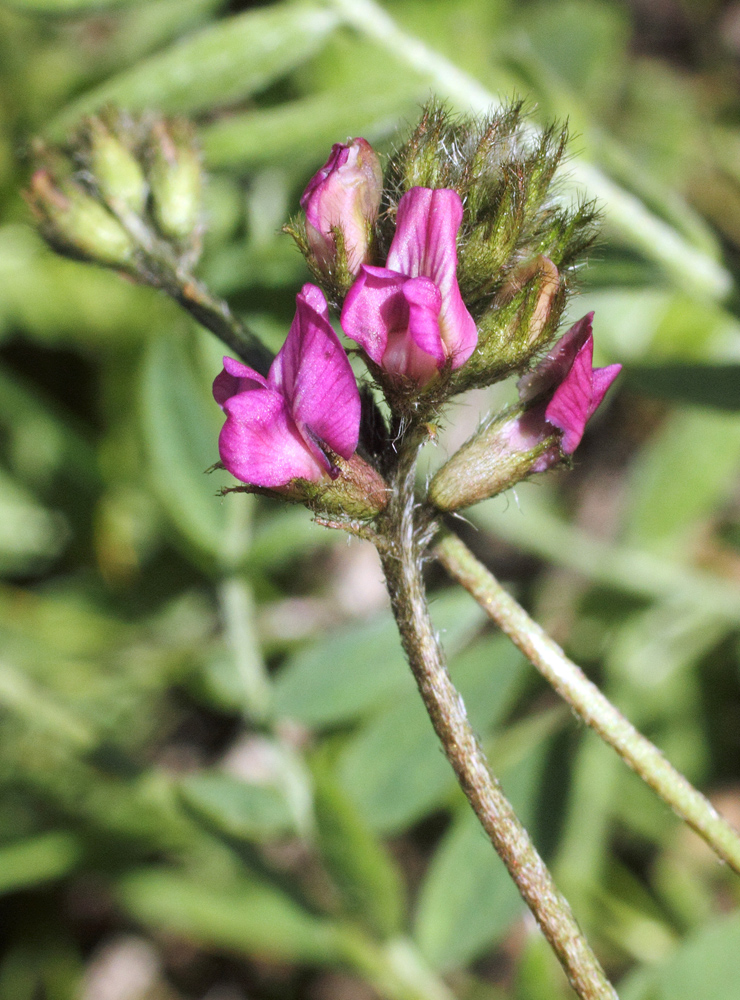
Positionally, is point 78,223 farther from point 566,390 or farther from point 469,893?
point 469,893

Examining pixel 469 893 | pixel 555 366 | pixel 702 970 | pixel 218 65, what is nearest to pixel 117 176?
pixel 218 65

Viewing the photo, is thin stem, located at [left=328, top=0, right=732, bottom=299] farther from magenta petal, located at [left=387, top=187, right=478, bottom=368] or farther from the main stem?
the main stem

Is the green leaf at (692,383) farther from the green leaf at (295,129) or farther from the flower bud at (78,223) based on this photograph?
the flower bud at (78,223)

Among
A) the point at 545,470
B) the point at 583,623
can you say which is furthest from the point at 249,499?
the point at 545,470

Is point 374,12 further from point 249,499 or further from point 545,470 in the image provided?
point 545,470

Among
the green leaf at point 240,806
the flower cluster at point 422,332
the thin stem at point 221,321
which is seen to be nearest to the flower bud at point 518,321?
→ the flower cluster at point 422,332
